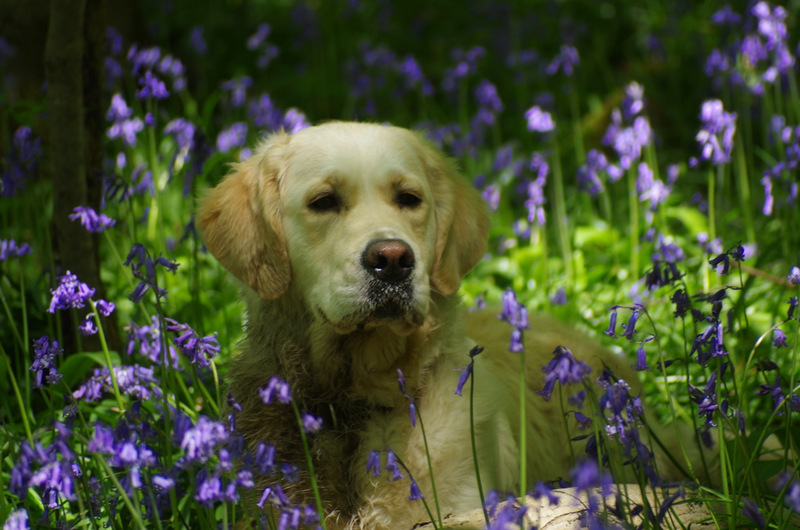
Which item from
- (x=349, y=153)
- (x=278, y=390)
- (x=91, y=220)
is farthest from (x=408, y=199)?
(x=278, y=390)

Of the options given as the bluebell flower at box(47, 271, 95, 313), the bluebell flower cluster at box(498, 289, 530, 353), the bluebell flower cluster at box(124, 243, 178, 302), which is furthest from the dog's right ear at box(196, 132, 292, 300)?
the bluebell flower cluster at box(498, 289, 530, 353)

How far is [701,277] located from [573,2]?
4572 mm

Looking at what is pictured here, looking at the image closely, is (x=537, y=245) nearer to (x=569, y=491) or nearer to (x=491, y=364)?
(x=491, y=364)

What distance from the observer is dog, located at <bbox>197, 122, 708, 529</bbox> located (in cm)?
251

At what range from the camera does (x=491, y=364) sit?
10.2 ft

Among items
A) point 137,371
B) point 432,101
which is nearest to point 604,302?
point 137,371

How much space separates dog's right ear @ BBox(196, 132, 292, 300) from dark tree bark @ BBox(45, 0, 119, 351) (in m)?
0.73

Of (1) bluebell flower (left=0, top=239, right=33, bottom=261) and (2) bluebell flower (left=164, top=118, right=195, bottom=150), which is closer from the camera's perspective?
(1) bluebell flower (left=0, top=239, right=33, bottom=261)

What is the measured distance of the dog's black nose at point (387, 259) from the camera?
8.00 ft

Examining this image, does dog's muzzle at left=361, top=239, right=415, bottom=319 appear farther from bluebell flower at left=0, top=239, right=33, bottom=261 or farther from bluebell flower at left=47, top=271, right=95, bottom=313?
bluebell flower at left=0, top=239, right=33, bottom=261

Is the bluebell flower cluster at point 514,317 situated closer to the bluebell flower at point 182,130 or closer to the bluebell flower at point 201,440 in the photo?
the bluebell flower at point 201,440

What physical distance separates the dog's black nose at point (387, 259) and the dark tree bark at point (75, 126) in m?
1.51

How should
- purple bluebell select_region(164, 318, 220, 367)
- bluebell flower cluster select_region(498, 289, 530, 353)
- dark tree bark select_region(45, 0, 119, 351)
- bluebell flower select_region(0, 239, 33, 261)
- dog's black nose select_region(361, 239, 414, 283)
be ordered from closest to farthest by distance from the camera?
bluebell flower cluster select_region(498, 289, 530, 353)
purple bluebell select_region(164, 318, 220, 367)
dog's black nose select_region(361, 239, 414, 283)
bluebell flower select_region(0, 239, 33, 261)
dark tree bark select_region(45, 0, 119, 351)

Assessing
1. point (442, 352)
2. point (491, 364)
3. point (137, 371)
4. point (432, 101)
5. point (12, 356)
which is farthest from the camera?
point (432, 101)
